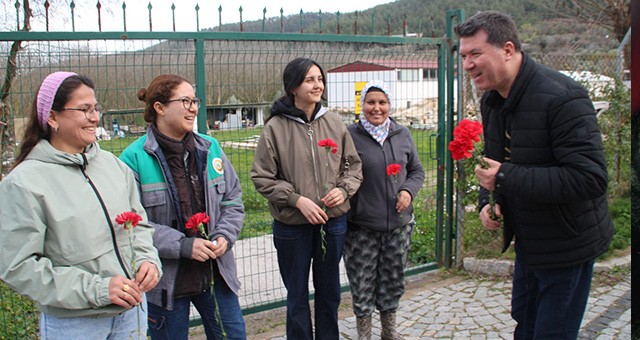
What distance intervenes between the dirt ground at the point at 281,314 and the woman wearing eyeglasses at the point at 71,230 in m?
2.12

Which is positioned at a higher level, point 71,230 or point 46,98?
point 46,98

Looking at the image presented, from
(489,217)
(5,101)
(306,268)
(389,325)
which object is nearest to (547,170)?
(489,217)

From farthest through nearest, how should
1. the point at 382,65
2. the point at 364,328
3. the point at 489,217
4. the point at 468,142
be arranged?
the point at 382,65
the point at 364,328
the point at 489,217
the point at 468,142

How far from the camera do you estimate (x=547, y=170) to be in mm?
2615

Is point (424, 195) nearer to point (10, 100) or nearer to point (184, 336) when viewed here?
point (184, 336)

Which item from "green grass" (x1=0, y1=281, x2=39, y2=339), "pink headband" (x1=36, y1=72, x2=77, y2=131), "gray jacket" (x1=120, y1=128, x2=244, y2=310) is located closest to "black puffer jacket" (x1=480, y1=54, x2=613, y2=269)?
"gray jacket" (x1=120, y1=128, x2=244, y2=310)

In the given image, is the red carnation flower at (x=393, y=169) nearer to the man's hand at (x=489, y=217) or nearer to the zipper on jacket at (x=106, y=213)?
the man's hand at (x=489, y=217)

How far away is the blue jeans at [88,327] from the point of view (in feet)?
8.14

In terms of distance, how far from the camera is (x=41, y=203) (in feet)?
7.76

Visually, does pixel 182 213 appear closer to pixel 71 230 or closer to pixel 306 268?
pixel 71 230

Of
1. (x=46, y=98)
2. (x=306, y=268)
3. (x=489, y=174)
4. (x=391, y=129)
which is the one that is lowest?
(x=306, y=268)

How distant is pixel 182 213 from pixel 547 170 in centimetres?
195

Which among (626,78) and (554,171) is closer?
(554,171)

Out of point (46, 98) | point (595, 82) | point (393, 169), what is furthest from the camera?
point (595, 82)
